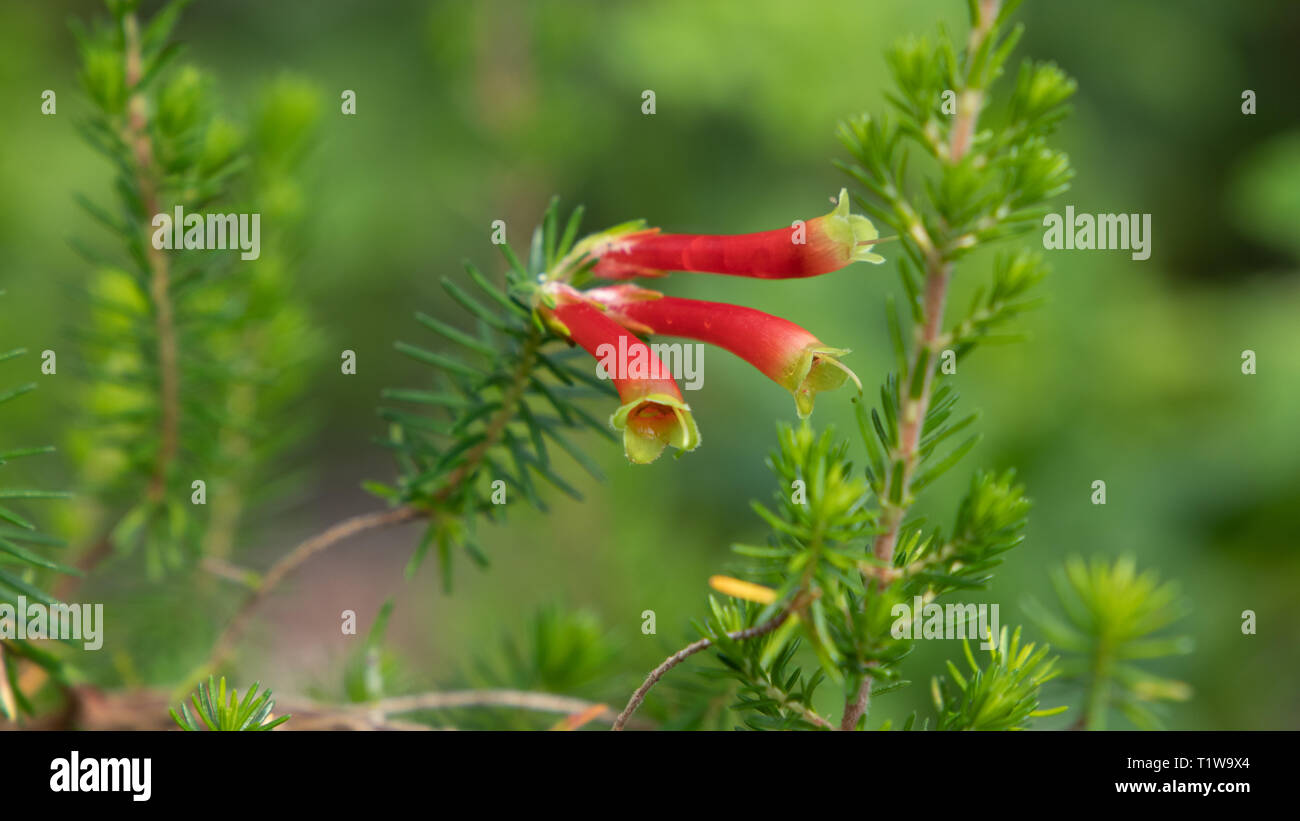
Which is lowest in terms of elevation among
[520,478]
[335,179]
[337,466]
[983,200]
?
[520,478]

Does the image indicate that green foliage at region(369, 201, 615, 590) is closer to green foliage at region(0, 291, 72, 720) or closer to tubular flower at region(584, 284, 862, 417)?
tubular flower at region(584, 284, 862, 417)

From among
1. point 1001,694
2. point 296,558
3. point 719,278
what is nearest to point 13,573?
point 296,558

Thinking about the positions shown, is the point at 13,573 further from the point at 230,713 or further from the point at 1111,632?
the point at 1111,632

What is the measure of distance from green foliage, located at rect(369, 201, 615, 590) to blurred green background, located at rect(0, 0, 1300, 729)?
369 mm

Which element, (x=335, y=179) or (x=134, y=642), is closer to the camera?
(x=134, y=642)

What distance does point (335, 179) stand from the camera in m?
2.96

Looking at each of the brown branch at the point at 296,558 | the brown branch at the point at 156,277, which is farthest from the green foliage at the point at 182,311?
the brown branch at the point at 296,558

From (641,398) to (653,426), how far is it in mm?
45

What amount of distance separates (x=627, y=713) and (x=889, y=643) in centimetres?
17

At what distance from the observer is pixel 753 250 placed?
66 centimetres

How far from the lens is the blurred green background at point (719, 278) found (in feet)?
6.28
